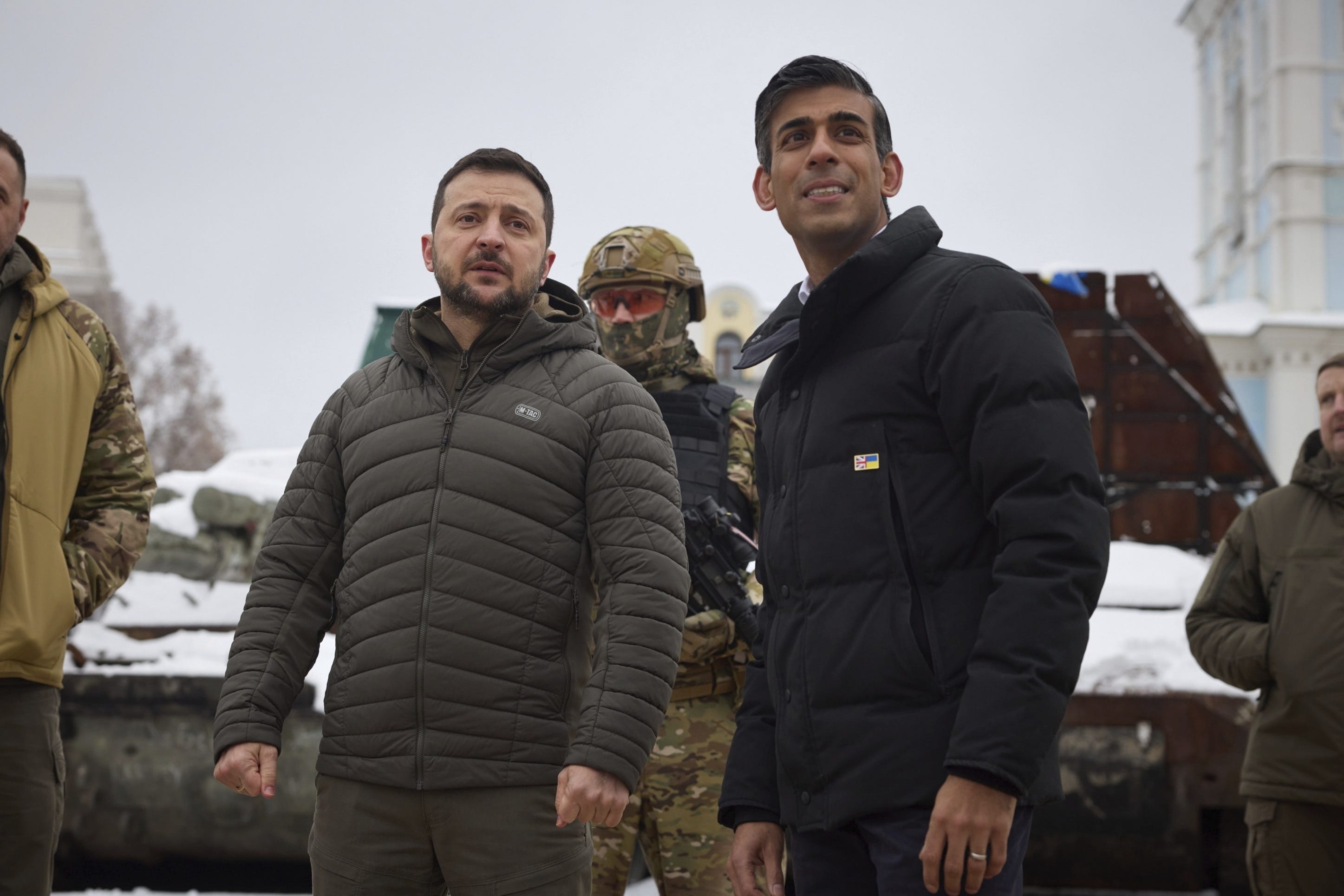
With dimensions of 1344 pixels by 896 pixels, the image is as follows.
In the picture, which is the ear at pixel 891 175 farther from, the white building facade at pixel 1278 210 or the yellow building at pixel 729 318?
the yellow building at pixel 729 318

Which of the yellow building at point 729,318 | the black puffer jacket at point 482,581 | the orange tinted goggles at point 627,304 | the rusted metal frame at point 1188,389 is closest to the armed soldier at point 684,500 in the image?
the orange tinted goggles at point 627,304

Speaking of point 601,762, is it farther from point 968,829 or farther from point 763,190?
point 763,190

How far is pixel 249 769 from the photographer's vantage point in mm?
2334

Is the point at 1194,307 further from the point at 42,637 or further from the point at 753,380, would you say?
the point at 42,637

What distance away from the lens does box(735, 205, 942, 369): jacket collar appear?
6.60ft

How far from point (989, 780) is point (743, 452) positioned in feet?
7.32

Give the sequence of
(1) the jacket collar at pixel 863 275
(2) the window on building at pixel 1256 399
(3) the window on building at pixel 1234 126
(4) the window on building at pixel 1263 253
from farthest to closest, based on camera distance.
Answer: (3) the window on building at pixel 1234 126
(4) the window on building at pixel 1263 253
(2) the window on building at pixel 1256 399
(1) the jacket collar at pixel 863 275

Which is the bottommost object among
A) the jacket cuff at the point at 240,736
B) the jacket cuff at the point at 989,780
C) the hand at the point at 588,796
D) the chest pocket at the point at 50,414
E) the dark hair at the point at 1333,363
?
the hand at the point at 588,796

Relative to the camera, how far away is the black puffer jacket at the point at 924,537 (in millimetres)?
1683

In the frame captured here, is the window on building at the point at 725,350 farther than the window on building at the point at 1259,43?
Yes

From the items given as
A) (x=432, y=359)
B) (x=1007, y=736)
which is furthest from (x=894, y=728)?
(x=432, y=359)

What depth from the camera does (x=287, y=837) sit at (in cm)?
561

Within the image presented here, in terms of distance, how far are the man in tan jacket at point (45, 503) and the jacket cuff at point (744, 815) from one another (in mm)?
1601

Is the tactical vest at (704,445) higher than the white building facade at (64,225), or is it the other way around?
the white building facade at (64,225)
